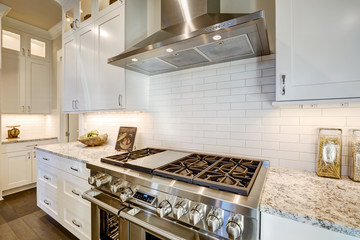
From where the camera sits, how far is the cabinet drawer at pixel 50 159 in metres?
1.89

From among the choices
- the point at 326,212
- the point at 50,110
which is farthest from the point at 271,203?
the point at 50,110

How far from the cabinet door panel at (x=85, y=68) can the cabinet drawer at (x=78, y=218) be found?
3.67ft

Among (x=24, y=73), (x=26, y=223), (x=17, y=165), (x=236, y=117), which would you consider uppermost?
(x=24, y=73)

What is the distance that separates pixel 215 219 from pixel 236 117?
924 millimetres

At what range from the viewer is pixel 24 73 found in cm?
335

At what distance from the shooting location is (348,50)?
A: 85cm

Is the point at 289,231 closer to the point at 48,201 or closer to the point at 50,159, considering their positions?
the point at 50,159

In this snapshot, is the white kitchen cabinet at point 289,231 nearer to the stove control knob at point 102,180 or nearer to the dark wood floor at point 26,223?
the stove control knob at point 102,180

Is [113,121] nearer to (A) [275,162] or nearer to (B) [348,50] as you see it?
(A) [275,162]

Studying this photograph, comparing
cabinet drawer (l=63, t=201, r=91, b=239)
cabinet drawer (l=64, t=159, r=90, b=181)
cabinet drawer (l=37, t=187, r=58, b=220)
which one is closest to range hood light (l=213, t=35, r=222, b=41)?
cabinet drawer (l=64, t=159, r=90, b=181)

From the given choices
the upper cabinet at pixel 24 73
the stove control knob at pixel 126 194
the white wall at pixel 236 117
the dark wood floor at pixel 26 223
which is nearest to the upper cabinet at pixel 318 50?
the white wall at pixel 236 117

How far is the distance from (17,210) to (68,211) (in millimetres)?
1512

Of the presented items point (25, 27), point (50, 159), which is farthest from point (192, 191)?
point (25, 27)

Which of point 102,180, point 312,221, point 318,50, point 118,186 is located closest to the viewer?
point 312,221
